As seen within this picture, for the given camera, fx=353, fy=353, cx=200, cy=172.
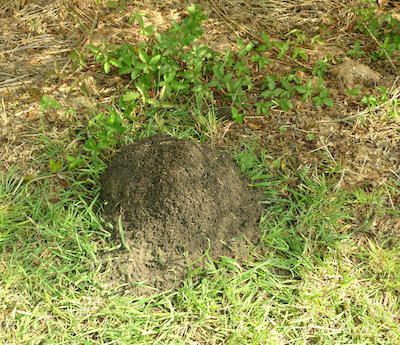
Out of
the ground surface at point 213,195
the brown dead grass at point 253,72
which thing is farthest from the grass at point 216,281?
the brown dead grass at point 253,72

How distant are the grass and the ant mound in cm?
9

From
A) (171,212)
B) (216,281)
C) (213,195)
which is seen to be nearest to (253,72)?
(213,195)

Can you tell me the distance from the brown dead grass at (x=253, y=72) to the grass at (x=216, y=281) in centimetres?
29

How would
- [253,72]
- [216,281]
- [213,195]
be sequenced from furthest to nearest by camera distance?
[253,72] → [213,195] → [216,281]

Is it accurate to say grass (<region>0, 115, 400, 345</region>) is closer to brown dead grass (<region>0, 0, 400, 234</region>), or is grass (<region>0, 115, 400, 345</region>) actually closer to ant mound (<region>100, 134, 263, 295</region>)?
ant mound (<region>100, 134, 263, 295</region>)

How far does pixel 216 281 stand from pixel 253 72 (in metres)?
1.82

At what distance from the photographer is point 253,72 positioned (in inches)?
118

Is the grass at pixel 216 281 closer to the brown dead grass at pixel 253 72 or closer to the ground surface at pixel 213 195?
the ground surface at pixel 213 195

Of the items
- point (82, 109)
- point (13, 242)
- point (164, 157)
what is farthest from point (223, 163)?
point (13, 242)

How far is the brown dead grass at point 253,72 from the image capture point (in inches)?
101

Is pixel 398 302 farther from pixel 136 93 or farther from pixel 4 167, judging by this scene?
pixel 4 167

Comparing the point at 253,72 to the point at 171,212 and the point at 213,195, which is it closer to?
the point at 213,195

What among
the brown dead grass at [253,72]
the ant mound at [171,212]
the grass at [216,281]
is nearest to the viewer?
the grass at [216,281]

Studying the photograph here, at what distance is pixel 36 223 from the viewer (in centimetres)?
214
